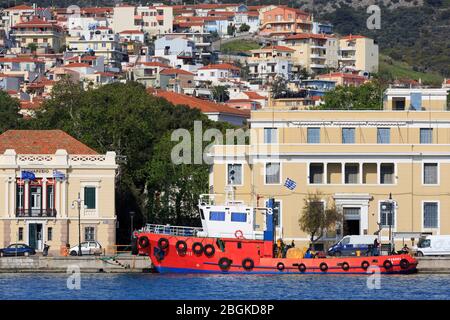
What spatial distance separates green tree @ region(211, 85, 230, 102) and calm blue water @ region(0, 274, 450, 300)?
139 metres

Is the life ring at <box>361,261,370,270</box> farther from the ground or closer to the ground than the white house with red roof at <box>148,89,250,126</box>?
closer to the ground

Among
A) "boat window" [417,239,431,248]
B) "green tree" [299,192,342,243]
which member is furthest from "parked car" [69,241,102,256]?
"boat window" [417,239,431,248]

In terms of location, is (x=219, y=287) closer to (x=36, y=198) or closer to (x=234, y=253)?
(x=234, y=253)

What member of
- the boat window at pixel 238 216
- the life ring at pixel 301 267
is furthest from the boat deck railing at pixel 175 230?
the life ring at pixel 301 267

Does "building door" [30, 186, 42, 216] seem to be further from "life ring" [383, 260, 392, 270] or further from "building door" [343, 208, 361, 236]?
"life ring" [383, 260, 392, 270]

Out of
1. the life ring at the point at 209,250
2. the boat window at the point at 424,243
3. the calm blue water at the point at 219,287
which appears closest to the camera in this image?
the calm blue water at the point at 219,287

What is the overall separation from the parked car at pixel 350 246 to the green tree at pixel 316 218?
3326 mm

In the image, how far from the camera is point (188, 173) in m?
76.7

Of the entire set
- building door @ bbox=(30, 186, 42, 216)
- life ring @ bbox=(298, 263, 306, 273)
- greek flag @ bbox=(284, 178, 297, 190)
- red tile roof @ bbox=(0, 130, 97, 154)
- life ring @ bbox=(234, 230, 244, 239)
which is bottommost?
life ring @ bbox=(298, 263, 306, 273)

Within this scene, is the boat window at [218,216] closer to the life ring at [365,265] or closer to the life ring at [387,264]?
the life ring at [365,265]

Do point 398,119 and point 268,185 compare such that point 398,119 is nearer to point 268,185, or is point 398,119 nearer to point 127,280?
point 268,185

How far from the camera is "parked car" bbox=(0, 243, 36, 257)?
58344 mm

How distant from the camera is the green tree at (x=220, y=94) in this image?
192125 mm
